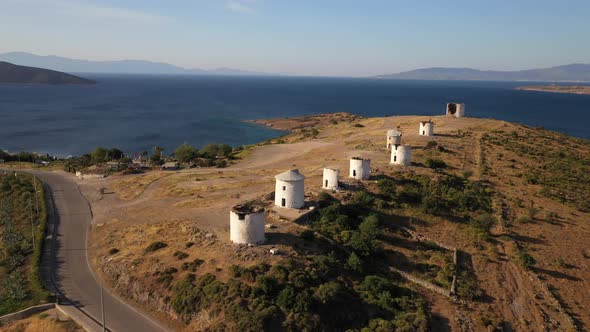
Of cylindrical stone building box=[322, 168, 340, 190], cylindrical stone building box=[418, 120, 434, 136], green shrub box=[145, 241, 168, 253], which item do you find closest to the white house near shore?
cylindrical stone building box=[418, 120, 434, 136]

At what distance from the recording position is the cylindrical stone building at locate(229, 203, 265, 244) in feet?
111

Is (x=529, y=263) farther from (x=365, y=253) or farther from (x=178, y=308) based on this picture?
(x=178, y=308)

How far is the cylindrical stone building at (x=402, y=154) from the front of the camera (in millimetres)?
58500

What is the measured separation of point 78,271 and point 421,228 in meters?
33.4

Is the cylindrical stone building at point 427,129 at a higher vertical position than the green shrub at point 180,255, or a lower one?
higher

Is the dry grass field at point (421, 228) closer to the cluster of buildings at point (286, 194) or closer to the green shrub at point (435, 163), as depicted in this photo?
the green shrub at point (435, 163)

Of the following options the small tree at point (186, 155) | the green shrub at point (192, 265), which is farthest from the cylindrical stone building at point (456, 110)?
the green shrub at point (192, 265)

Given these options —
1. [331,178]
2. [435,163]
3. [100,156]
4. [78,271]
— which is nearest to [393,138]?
[435,163]

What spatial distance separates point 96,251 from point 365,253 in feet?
81.1

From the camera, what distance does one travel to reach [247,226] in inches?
1332

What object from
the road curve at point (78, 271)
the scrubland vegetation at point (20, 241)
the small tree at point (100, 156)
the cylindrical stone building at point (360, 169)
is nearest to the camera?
the road curve at point (78, 271)

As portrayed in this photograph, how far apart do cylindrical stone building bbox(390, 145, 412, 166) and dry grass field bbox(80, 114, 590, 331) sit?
3.79 ft

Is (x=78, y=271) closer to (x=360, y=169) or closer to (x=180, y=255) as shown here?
(x=180, y=255)

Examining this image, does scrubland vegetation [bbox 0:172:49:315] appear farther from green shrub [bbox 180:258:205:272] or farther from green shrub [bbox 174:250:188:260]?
green shrub [bbox 180:258:205:272]
